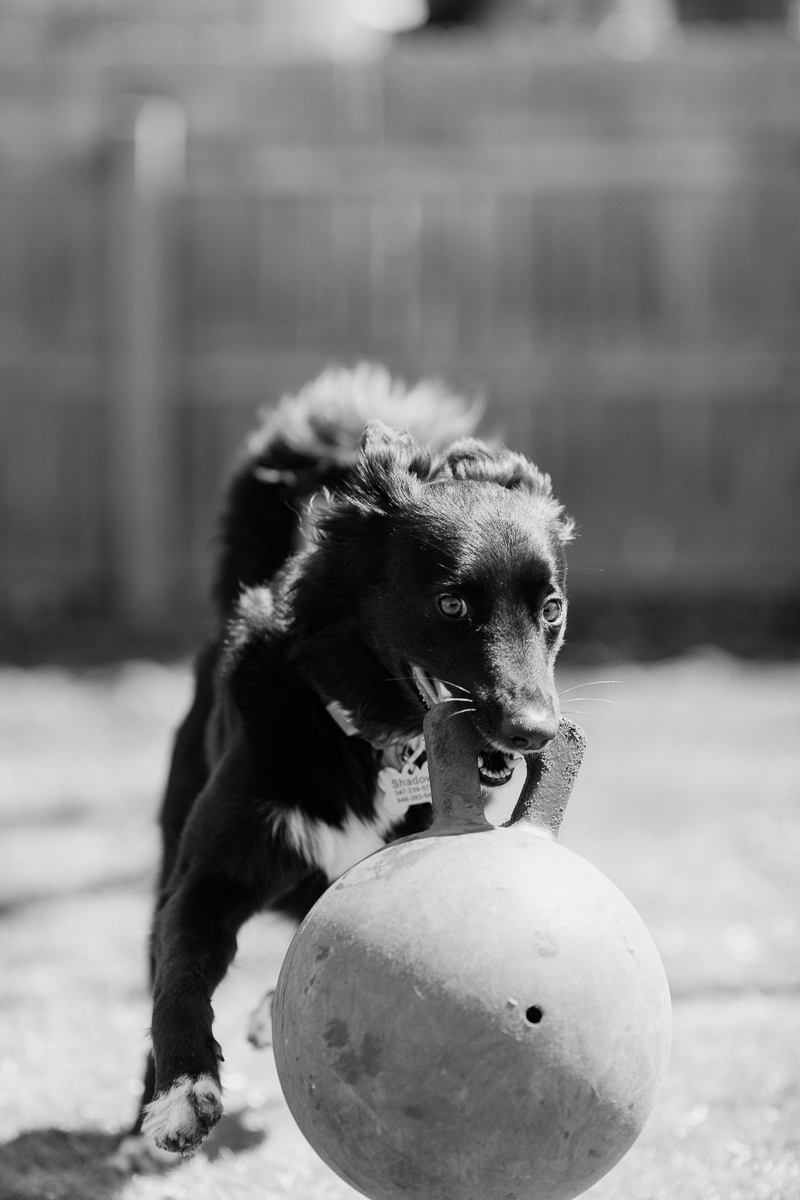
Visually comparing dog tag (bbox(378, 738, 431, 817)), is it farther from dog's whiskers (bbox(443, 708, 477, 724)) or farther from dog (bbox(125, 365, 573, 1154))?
dog's whiskers (bbox(443, 708, 477, 724))

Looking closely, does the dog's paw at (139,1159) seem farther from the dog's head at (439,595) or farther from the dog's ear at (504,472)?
the dog's ear at (504,472)

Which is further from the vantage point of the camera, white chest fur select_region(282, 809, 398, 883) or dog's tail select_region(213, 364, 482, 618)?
dog's tail select_region(213, 364, 482, 618)

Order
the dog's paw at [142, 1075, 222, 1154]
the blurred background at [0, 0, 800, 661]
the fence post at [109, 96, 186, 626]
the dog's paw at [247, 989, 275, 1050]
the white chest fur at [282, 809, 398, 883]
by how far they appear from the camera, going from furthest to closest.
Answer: the blurred background at [0, 0, 800, 661] < the fence post at [109, 96, 186, 626] < the dog's paw at [247, 989, 275, 1050] < the white chest fur at [282, 809, 398, 883] < the dog's paw at [142, 1075, 222, 1154]

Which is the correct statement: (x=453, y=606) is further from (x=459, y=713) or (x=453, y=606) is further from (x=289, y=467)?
(x=289, y=467)

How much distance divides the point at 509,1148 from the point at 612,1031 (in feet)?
0.79

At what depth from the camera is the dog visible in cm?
267

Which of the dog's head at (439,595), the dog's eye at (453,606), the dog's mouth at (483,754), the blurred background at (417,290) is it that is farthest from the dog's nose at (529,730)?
the blurred background at (417,290)

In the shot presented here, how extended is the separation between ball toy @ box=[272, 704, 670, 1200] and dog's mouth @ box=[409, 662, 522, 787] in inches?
12.2

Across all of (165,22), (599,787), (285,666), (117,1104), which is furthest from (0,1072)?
(165,22)

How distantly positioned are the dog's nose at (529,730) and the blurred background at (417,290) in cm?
603

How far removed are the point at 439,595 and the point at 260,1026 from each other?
1371 millimetres

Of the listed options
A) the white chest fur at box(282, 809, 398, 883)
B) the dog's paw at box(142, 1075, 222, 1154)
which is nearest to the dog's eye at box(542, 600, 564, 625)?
the white chest fur at box(282, 809, 398, 883)

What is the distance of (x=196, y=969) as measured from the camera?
2752mm

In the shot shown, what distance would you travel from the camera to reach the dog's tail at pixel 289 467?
3723 mm
